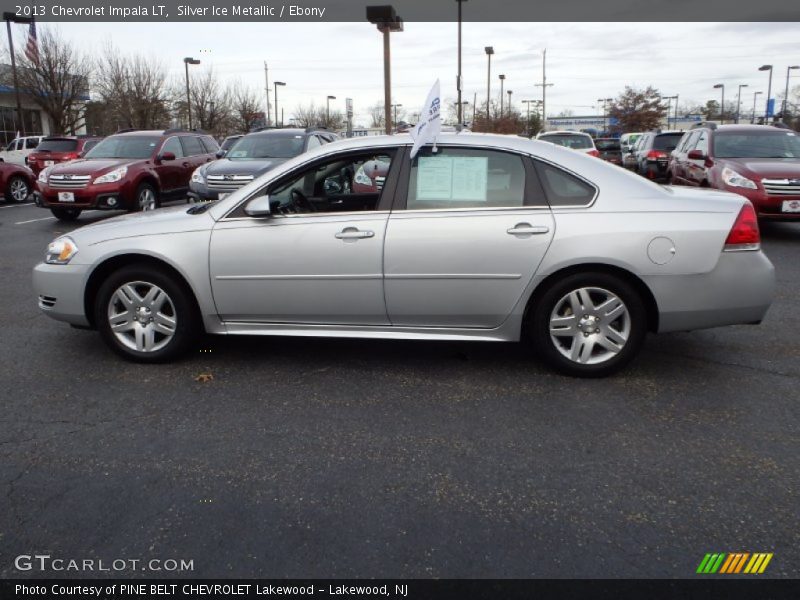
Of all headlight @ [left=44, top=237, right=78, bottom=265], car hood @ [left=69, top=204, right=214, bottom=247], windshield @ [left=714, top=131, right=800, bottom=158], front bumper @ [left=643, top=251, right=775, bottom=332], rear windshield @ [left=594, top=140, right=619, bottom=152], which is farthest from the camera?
rear windshield @ [left=594, top=140, right=619, bottom=152]

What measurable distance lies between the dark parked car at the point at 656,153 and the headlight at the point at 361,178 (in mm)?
14733

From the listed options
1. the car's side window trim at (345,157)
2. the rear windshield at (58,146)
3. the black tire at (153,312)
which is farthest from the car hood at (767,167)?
the rear windshield at (58,146)

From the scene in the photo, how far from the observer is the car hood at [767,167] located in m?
9.50

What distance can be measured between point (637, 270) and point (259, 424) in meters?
2.44

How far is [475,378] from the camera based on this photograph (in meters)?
4.48

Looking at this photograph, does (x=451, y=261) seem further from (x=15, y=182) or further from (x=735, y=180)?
(x=15, y=182)

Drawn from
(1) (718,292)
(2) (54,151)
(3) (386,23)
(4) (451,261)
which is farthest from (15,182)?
(1) (718,292)

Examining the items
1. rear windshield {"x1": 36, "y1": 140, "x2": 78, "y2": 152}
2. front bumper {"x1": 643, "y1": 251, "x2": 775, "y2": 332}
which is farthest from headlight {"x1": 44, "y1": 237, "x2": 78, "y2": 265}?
rear windshield {"x1": 36, "y1": 140, "x2": 78, "y2": 152}

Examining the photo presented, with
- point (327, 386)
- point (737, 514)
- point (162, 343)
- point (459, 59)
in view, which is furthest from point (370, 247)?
point (459, 59)

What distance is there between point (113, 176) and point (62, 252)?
7.88 metres

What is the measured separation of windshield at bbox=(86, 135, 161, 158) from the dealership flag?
385 inches

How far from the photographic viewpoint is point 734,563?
2.51 m

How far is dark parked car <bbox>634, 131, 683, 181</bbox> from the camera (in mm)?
18062

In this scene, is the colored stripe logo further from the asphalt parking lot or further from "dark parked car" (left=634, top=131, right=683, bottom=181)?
"dark parked car" (left=634, top=131, right=683, bottom=181)
